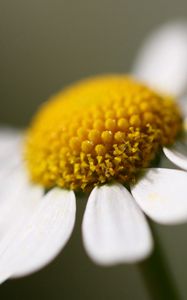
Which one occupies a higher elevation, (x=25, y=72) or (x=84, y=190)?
(x=84, y=190)

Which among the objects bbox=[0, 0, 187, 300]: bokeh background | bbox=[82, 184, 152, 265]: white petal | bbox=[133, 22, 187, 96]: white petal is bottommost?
bbox=[0, 0, 187, 300]: bokeh background

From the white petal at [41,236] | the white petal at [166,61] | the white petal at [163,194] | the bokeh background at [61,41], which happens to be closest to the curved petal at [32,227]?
the white petal at [41,236]

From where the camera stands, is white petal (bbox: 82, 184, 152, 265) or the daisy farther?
the daisy

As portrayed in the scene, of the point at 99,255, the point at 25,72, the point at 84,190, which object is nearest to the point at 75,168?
the point at 84,190

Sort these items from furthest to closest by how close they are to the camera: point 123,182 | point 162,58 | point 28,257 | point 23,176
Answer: point 162,58, point 23,176, point 123,182, point 28,257

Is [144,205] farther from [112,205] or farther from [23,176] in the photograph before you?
[23,176]

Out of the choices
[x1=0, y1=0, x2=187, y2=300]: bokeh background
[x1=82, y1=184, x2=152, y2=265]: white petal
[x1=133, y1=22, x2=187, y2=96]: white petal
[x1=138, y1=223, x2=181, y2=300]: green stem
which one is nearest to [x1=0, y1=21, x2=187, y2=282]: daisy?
[x1=82, y1=184, x2=152, y2=265]: white petal

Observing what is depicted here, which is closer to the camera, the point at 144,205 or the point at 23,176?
the point at 144,205

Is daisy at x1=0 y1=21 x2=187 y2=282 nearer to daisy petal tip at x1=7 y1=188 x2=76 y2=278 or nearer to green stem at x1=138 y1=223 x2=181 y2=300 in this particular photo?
daisy petal tip at x1=7 y1=188 x2=76 y2=278

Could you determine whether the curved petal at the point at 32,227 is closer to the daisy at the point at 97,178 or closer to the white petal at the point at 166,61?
the daisy at the point at 97,178
